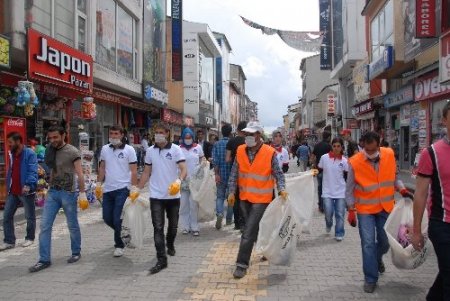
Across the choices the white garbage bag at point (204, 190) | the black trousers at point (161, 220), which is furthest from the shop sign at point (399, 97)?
the black trousers at point (161, 220)

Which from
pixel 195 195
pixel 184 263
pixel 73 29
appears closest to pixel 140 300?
pixel 184 263

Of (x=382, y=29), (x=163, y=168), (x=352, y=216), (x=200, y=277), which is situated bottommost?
(x=200, y=277)

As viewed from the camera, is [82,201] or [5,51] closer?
[82,201]

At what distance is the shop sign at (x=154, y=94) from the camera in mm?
20922

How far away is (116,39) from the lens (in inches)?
728

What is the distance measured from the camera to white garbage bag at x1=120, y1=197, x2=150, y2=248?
6125mm

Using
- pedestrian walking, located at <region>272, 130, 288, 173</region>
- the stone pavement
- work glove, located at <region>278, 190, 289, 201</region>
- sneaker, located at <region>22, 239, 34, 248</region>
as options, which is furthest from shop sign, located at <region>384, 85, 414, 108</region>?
sneaker, located at <region>22, 239, 34, 248</region>

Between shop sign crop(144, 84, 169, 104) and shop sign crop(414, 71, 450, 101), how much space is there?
35.7 ft

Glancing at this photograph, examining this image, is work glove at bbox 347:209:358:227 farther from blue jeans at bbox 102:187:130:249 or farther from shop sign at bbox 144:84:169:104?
shop sign at bbox 144:84:169:104

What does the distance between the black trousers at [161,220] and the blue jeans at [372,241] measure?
7.44ft

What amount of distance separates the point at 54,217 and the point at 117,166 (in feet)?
Answer: 3.31

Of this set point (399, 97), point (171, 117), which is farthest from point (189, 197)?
point (171, 117)

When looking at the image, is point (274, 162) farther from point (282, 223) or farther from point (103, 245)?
point (103, 245)

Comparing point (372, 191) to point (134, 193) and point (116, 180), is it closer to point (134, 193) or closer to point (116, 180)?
point (134, 193)
